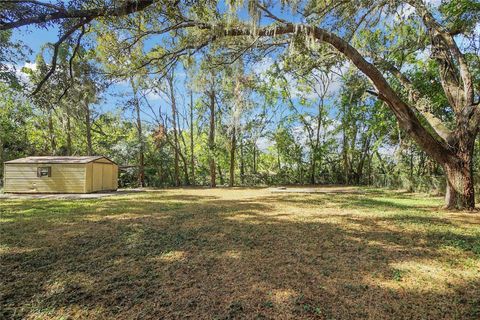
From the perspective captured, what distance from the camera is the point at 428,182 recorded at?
→ 34.6 ft

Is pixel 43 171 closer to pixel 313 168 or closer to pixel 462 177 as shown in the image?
pixel 462 177

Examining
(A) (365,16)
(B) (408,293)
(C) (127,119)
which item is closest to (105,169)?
(C) (127,119)

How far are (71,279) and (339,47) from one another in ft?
20.0

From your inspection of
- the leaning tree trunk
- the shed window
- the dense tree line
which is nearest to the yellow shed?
the shed window

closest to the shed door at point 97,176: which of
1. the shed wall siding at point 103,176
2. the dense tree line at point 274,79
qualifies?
the shed wall siding at point 103,176

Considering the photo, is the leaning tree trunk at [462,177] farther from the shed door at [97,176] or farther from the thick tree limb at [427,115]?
the shed door at [97,176]

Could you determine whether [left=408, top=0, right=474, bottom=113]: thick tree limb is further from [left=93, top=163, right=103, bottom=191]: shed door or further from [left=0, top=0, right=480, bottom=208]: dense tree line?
[left=93, top=163, right=103, bottom=191]: shed door

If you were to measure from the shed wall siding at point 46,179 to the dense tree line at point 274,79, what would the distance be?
8.96 ft

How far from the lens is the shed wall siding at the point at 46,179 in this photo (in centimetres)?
1173

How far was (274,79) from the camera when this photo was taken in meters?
11.1

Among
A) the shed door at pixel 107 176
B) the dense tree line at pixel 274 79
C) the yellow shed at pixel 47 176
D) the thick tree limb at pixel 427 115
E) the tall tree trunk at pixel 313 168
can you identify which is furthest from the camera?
the tall tree trunk at pixel 313 168

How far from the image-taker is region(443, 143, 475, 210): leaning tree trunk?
609 cm

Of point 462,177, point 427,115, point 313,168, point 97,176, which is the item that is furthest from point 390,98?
point 313,168

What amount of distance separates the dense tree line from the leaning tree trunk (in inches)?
0.9
